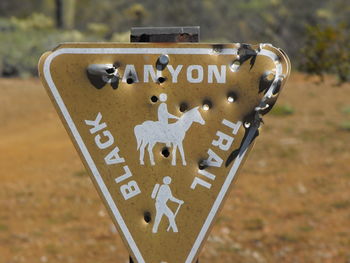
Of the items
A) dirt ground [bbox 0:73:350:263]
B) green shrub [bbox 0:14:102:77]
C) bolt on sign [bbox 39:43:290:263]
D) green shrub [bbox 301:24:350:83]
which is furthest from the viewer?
green shrub [bbox 0:14:102:77]

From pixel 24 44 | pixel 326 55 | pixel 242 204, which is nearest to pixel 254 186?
pixel 242 204

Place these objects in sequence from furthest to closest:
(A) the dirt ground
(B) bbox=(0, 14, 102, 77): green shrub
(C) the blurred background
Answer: (B) bbox=(0, 14, 102, 77): green shrub < (A) the dirt ground < (C) the blurred background

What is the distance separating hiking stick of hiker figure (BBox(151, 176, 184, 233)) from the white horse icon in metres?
0.07

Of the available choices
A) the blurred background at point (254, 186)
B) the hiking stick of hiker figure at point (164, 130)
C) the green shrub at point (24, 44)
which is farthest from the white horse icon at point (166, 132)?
the green shrub at point (24, 44)

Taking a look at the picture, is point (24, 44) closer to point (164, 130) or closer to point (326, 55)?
point (326, 55)

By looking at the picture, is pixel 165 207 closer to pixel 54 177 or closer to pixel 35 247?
pixel 35 247

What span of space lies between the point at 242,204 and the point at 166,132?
5.47 meters

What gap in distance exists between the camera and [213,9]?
31594 millimetres

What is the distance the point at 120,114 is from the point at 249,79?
0.40 meters

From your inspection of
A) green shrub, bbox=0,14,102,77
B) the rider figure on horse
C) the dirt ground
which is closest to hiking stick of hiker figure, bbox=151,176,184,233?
the rider figure on horse

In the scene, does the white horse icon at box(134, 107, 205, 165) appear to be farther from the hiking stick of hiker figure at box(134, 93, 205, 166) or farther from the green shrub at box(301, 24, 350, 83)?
the green shrub at box(301, 24, 350, 83)

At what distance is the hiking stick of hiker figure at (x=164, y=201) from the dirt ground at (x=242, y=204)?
321 centimetres

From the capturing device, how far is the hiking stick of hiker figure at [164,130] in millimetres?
1665

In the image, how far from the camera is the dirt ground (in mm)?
5742
